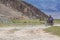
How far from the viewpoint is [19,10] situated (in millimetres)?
43750

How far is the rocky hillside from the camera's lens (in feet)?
132

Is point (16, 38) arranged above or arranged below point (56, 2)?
below

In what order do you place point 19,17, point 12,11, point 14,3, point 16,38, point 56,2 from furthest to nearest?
point 14,3, point 12,11, point 19,17, point 56,2, point 16,38

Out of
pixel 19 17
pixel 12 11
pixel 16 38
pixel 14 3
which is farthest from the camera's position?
pixel 14 3

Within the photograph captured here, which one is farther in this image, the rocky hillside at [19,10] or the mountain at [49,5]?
the rocky hillside at [19,10]

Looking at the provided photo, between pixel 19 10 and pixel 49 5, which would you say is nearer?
pixel 49 5

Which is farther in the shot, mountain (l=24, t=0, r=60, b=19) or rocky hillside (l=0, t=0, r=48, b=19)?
rocky hillside (l=0, t=0, r=48, b=19)

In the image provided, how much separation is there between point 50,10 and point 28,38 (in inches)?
748

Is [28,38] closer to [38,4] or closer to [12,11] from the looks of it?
[38,4]

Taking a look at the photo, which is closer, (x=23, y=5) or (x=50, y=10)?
(x=50, y=10)

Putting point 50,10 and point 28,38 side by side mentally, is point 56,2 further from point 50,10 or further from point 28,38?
point 28,38

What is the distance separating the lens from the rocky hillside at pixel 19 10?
132ft

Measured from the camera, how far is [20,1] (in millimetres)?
46344

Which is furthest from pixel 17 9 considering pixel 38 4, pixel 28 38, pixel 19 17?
pixel 28 38
